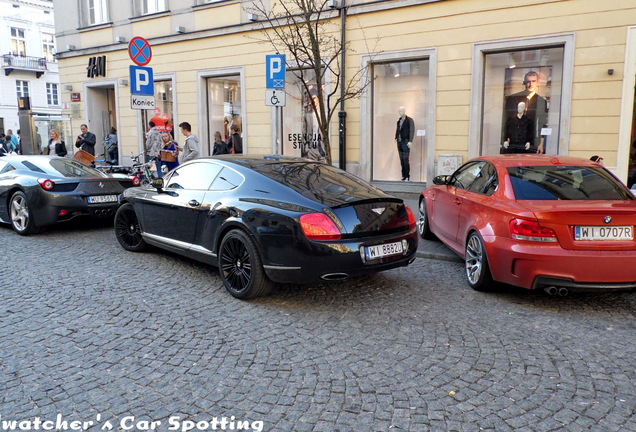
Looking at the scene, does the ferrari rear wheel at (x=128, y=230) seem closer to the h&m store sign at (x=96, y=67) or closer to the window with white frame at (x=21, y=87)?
the h&m store sign at (x=96, y=67)

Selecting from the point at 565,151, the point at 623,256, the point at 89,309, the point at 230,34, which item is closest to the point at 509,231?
the point at 623,256

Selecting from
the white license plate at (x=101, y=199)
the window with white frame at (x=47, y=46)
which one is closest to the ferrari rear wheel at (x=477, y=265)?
the white license plate at (x=101, y=199)

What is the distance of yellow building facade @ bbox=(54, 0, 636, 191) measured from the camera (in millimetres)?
10180

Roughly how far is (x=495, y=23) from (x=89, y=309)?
10.0 meters

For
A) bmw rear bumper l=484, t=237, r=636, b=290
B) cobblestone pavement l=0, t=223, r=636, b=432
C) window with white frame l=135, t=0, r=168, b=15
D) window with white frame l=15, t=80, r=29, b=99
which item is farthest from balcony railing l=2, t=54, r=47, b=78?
bmw rear bumper l=484, t=237, r=636, b=290

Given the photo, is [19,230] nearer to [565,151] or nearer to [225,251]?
[225,251]

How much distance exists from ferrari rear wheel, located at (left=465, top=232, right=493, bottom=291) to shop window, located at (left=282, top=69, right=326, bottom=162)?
9.29 m

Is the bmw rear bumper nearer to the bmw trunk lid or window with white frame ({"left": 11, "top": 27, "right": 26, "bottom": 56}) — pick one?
the bmw trunk lid

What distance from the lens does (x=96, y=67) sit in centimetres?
1897

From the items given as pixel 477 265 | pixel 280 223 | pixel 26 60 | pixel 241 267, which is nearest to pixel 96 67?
pixel 241 267

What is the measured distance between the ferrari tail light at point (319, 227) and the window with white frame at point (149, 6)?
1472 cm

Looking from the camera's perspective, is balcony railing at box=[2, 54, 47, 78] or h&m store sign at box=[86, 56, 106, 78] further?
balcony railing at box=[2, 54, 47, 78]

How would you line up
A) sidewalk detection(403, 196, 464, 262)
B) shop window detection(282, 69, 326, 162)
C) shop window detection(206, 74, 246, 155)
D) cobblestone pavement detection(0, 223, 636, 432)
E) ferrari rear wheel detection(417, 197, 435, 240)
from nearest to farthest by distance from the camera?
cobblestone pavement detection(0, 223, 636, 432), sidewalk detection(403, 196, 464, 262), ferrari rear wheel detection(417, 197, 435, 240), shop window detection(282, 69, 326, 162), shop window detection(206, 74, 246, 155)

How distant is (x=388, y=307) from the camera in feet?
16.4
